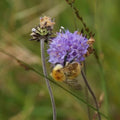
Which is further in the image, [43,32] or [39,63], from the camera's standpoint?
[39,63]

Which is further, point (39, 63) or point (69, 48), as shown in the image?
point (39, 63)

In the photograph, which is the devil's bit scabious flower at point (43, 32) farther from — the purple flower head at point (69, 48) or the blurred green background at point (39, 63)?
the blurred green background at point (39, 63)

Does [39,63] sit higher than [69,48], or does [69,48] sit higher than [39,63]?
[39,63]

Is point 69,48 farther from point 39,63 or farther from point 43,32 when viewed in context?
point 39,63

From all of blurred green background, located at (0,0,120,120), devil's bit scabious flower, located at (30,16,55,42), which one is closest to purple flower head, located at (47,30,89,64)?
devil's bit scabious flower, located at (30,16,55,42)

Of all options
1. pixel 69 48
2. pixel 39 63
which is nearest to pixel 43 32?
pixel 69 48

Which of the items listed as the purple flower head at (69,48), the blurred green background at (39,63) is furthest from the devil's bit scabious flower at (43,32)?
the blurred green background at (39,63)

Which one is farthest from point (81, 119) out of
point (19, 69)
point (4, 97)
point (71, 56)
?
point (71, 56)
